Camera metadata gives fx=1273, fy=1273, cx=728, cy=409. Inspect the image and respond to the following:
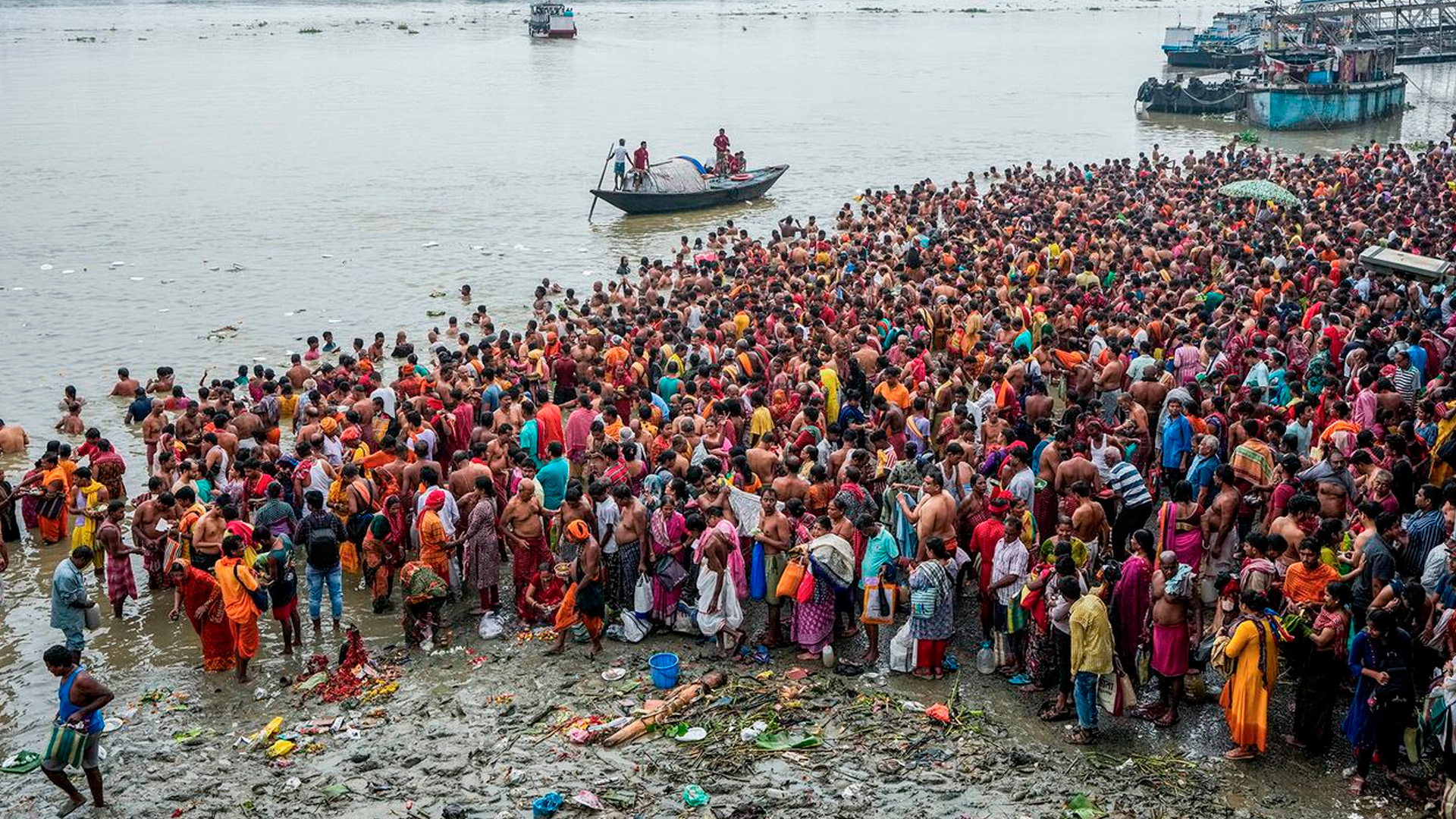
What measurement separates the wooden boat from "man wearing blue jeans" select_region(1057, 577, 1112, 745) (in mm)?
24805

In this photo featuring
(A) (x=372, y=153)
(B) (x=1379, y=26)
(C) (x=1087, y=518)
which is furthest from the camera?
(B) (x=1379, y=26)

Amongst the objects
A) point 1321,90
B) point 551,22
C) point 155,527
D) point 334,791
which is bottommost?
point 334,791

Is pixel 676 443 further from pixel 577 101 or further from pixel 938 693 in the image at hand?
pixel 577 101

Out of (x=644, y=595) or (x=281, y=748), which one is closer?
(x=281, y=748)

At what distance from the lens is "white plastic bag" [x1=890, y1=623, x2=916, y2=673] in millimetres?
9297

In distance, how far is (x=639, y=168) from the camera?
107 ft

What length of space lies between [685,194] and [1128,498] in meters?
23.4

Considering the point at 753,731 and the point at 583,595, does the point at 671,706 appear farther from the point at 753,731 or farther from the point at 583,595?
the point at 583,595

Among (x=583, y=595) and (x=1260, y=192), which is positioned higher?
(x=1260, y=192)

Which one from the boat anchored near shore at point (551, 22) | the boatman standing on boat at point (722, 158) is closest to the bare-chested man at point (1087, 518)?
the boatman standing on boat at point (722, 158)

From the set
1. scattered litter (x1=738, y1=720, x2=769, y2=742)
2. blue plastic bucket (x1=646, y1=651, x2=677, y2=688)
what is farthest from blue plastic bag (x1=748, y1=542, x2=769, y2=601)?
scattered litter (x1=738, y1=720, x2=769, y2=742)

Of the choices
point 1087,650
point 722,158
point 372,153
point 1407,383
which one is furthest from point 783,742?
point 372,153

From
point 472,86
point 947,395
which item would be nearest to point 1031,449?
point 947,395

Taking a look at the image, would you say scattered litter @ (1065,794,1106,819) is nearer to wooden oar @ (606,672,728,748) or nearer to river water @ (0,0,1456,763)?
wooden oar @ (606,672,728,748)
